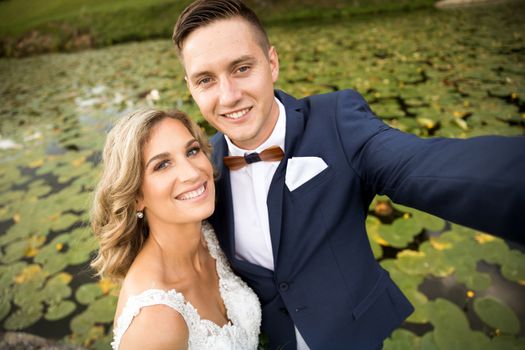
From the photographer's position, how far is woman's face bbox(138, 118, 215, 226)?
4.89 ft

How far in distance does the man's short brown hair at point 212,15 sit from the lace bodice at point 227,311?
1.06m

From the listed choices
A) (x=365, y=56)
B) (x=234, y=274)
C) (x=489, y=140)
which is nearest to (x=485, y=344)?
(x=234, y=274)

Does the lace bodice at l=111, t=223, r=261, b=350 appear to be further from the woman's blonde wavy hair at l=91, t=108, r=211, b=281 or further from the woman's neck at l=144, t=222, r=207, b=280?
the woman's blonde wavy hair at l=91, t=108, r=211, b=281

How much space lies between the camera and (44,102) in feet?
25.6

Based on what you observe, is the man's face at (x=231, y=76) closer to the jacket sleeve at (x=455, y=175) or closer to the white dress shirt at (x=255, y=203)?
the white dress shirt at (x=255, y=203)

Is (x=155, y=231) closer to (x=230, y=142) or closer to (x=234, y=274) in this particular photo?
(x=234, y=274)

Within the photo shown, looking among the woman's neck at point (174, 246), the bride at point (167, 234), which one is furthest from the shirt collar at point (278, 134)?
the woman's neck at point (174, 246)

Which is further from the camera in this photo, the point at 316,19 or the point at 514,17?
the point at 316,19

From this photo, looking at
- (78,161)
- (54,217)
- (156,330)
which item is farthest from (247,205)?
(78,161)

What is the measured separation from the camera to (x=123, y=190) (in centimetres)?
152

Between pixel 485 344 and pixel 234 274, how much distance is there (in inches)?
56.6

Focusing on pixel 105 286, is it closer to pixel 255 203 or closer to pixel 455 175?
pixel 255 203

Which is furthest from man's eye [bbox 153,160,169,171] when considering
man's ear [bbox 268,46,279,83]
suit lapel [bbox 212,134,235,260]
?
man's ear [bbox 268,46,279,83]

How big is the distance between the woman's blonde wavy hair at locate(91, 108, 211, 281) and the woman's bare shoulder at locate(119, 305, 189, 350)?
0.53m
